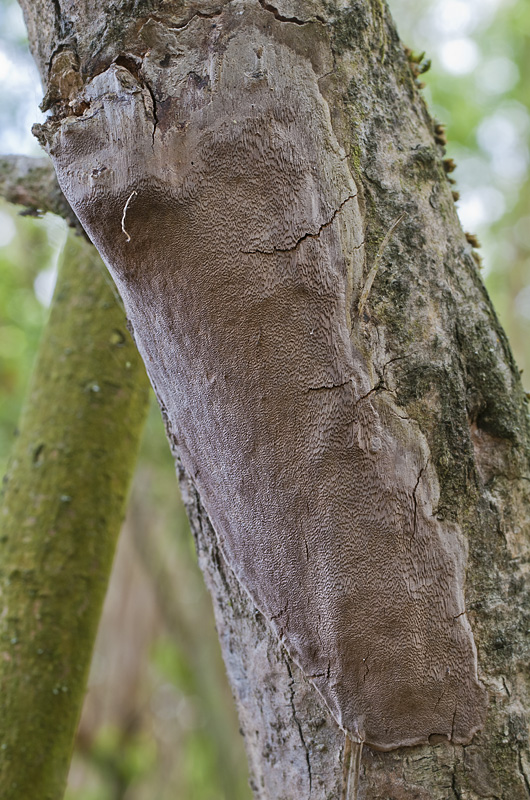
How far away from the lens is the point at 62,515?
175cm

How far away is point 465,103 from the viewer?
6727mm

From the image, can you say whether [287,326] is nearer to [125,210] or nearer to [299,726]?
[125,210]

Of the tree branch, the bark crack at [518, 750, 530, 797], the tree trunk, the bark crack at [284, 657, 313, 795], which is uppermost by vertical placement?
the tree branch

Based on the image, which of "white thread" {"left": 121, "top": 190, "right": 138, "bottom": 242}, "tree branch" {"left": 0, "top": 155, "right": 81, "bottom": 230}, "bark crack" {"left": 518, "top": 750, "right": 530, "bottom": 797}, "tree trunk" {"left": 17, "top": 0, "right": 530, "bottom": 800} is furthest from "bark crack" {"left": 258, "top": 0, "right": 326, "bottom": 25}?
"bark crack" {"left": 518, "top": 750, "right": 530, "bottom": 797}

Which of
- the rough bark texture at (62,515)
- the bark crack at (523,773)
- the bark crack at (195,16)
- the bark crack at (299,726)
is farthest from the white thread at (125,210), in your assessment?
the bark crack at (523,773)

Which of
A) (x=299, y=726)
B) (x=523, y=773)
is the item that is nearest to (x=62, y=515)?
(x=299, y=726)

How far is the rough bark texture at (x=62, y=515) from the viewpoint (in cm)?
159

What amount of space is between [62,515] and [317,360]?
1.19 meters

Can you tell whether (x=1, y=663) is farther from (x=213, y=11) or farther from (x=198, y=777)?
(x=198, y=777)

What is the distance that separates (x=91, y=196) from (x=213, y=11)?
29 cm

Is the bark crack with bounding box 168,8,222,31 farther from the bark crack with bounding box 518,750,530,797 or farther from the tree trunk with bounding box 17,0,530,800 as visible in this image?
the bark crack with bounding box 518,750,530,797

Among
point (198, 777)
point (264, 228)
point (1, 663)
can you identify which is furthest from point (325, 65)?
point (198, 777)

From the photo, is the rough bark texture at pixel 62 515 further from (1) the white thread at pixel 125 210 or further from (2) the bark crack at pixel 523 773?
(2) the bark crack at pixel 523 773

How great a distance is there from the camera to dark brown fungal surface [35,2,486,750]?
79cm
